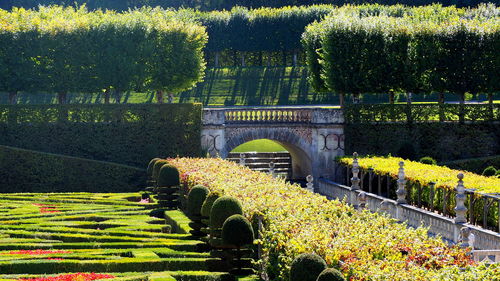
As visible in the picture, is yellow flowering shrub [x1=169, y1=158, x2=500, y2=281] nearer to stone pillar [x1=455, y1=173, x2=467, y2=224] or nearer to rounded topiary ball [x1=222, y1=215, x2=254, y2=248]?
rounded topiary ball [x1=222, y1=215, x2=254, y2=248]

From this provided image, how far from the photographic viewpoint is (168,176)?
42.0m

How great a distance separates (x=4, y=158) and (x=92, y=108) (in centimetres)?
638

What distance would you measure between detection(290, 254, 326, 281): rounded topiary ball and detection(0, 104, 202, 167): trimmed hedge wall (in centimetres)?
3660

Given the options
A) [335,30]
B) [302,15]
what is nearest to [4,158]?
[335,30]

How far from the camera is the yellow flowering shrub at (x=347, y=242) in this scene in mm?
18656

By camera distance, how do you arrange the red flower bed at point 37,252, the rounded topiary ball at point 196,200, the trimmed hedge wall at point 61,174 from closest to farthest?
the red flower bed at point 37,252
the rounded topiary ball at point 196,200
the trimmed hedge wall at point 61,174

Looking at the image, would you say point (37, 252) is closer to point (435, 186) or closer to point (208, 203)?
point (208, 203)

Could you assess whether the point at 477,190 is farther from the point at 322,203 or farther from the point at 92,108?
the point at 92,108

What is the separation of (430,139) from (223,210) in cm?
3005

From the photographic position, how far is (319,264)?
18844mm

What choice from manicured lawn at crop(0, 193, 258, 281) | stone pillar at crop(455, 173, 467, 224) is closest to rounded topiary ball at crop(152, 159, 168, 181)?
manicured lawn at crop(0, 193, 258, 281)

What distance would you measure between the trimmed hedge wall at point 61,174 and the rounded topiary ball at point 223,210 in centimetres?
2401

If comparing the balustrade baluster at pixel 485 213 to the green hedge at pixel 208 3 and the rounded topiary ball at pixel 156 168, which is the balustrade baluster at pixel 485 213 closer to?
the rounded topiary ball at pixel 156 168

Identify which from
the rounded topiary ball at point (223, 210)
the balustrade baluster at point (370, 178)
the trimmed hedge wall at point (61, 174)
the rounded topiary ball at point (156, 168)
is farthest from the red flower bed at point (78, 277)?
the trimmed hedge wall at point (61, 174)
